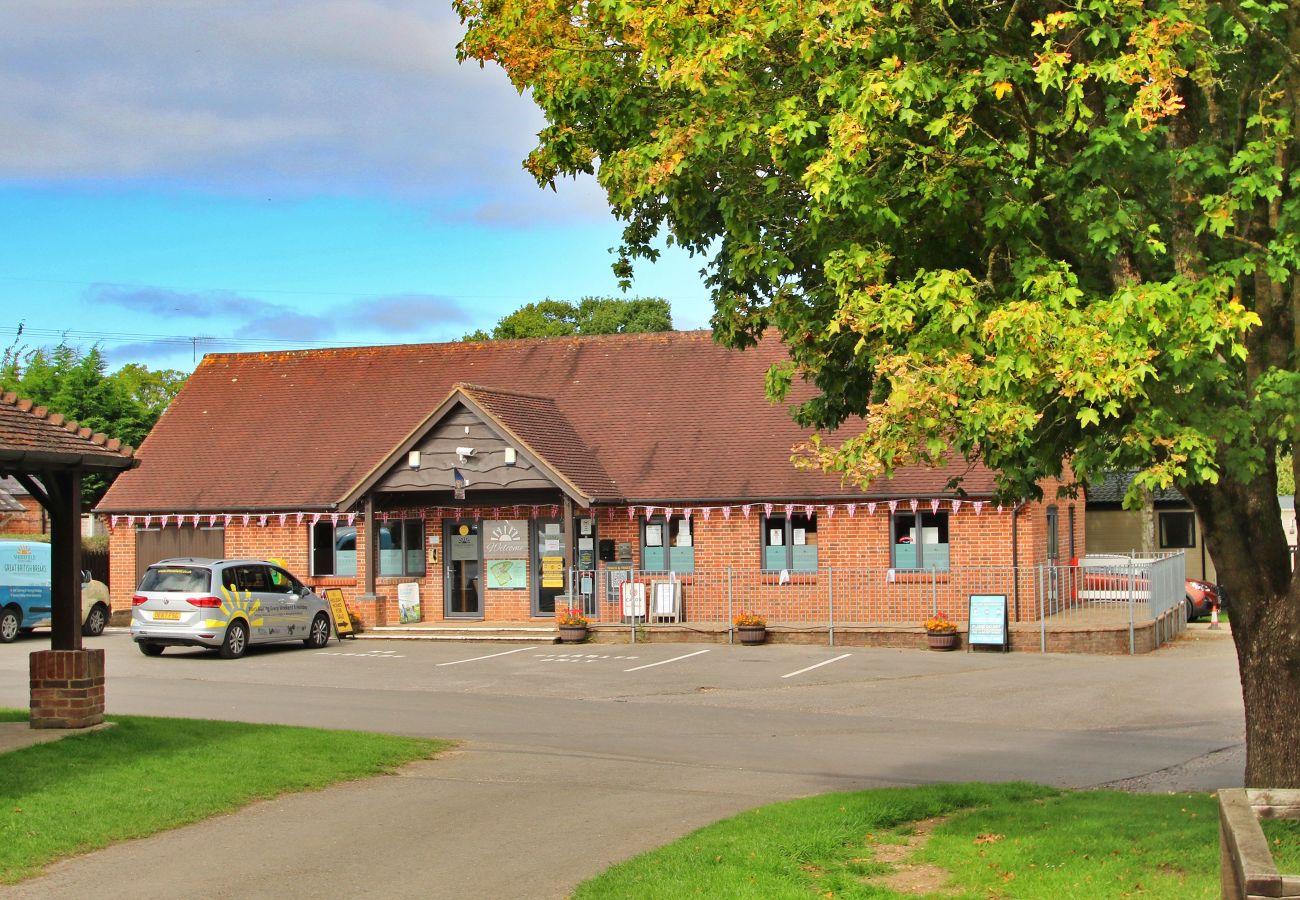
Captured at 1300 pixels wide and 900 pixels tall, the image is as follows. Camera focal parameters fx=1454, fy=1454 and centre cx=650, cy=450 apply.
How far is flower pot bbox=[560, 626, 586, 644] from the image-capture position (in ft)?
92.2

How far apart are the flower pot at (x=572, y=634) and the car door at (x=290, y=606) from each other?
4.83m

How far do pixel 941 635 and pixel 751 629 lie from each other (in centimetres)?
355

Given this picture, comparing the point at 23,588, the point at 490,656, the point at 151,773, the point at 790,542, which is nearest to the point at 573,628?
the point at 490,656

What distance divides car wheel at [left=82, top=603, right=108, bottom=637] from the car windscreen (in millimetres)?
6666

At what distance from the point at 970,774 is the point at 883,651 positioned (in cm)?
1218

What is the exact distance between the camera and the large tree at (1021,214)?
27.0ft

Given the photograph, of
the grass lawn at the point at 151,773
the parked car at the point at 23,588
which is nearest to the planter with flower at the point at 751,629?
the grass lawn at the point at 151,773

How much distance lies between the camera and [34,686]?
1399 centimetres

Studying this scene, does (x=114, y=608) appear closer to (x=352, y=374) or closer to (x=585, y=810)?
(x=352, y=374)

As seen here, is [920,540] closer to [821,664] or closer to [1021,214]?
[821,664]

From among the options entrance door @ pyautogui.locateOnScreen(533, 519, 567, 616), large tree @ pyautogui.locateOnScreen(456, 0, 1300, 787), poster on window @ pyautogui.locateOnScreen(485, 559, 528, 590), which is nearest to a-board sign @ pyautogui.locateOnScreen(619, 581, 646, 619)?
entrance door @ pyautogui.locateOnScreen(533, 519, 567, 616)

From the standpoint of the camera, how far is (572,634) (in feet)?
92.2

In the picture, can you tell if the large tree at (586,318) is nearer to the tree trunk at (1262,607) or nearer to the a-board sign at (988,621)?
the a-board sign at (988,621)

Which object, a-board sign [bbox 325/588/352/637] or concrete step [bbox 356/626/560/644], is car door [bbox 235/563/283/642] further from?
concrete step [bbox 356/626/560/644]
